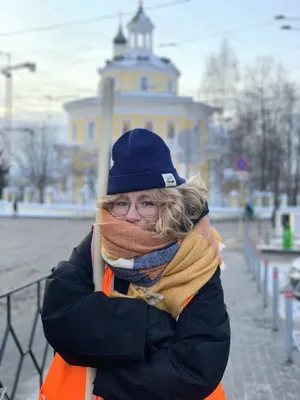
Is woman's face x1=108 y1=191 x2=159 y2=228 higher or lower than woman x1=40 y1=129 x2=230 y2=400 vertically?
higher

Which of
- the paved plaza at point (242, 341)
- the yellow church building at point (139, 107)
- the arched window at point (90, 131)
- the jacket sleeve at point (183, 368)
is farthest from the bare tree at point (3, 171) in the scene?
the jacket sleeve at point (183, 368)

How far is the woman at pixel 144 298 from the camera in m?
1.72

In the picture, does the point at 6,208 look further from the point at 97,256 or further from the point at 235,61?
the point at 97,256

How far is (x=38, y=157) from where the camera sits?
5728 centimetres

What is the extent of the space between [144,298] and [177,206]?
0.33 m

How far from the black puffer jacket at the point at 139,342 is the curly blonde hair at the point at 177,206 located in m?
0.22

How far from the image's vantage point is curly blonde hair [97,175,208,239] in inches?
72.2

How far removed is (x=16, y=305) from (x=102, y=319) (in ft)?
24.5

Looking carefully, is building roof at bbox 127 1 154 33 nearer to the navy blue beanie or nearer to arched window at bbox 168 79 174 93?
arched window at bbox 168 79 174 93

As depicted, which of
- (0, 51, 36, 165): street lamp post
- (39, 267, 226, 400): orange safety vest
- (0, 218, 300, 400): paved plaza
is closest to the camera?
(39, 267, 226, 400): orange safety vest

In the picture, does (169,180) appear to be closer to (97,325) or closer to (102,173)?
(102,173)

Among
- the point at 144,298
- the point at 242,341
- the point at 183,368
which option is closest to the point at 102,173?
the point at 144,298

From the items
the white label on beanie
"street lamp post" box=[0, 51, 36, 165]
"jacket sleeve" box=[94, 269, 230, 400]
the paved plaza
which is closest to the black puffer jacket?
"jacket sleeve" box=[94, 269, 230, 400]

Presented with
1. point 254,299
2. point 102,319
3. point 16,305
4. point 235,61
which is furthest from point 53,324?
point 235,61
